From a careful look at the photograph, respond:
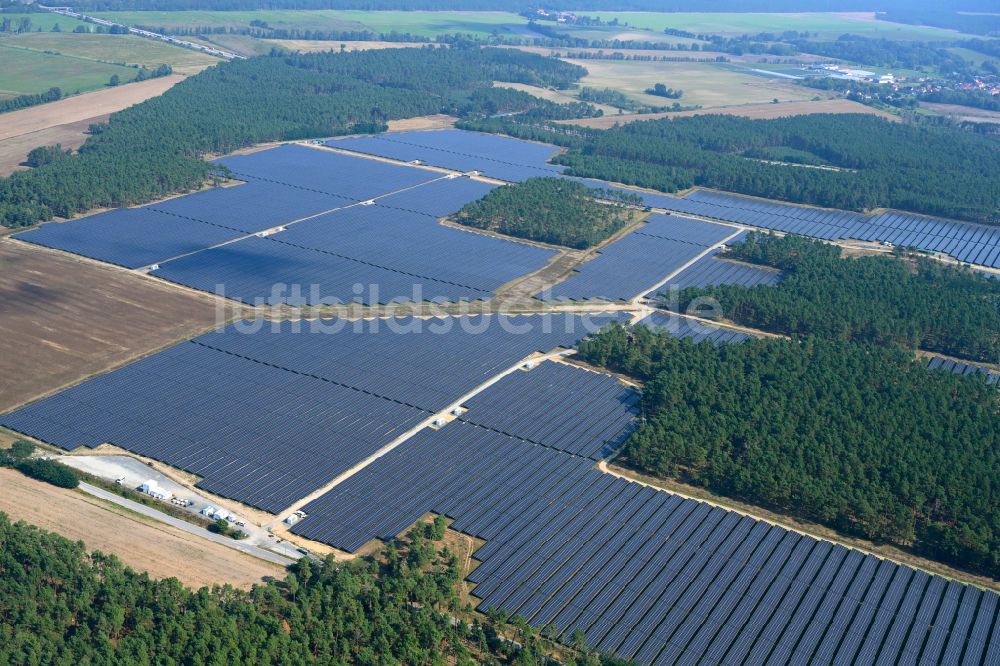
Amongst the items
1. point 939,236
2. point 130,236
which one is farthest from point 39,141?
point 939,236

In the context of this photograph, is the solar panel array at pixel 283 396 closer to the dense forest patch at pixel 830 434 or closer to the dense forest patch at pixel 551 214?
the dense forest patch at pixel 830 434

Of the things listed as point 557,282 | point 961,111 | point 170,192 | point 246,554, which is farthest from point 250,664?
point 961,111

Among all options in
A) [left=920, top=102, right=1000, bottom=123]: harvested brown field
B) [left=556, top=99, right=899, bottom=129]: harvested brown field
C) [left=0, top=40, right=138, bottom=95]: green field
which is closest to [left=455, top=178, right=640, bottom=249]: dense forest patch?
[left=556, top=99, right=899, bottom=129]: harvested brown field

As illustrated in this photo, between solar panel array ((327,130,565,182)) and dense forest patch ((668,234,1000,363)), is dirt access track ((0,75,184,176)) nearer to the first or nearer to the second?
solar panel array ((327,130,565,182))

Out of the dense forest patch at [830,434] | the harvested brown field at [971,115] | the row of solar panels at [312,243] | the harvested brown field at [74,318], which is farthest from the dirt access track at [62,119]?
the harvested brown field at [971,115]

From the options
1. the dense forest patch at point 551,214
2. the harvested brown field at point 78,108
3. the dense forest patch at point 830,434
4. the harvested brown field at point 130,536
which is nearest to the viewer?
the harvested brown field at point 130,536
